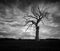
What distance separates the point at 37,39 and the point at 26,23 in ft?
14.1

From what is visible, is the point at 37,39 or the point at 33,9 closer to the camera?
the point at 37,39

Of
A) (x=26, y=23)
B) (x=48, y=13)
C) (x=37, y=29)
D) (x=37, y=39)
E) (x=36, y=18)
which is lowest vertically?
(x=37, y=39)

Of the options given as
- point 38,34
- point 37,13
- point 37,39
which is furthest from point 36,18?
point 37,39

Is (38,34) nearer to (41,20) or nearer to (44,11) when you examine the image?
(41,20)

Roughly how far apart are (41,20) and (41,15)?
3.80 feet

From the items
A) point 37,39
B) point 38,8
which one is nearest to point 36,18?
point 38,8

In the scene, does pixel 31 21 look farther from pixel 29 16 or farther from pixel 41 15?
pixel 41 15

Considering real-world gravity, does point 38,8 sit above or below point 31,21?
above

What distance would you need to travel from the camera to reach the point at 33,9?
16484 mm

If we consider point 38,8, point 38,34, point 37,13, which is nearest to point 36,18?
point 37,13

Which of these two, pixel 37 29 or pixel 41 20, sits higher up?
pixel 41 20

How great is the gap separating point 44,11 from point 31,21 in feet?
12.4

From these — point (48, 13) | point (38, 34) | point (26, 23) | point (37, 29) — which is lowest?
point (38, 34)

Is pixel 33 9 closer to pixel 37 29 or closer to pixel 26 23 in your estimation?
pixel 26 23
